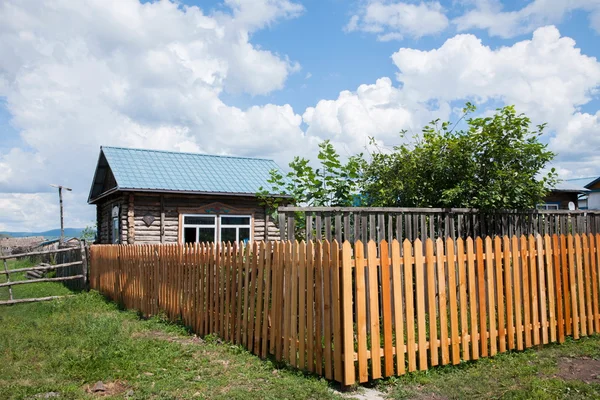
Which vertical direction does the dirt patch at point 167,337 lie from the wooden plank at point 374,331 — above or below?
below

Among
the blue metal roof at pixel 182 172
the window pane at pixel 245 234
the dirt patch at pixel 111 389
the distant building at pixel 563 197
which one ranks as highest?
the blue metal roof at pixel 182 172

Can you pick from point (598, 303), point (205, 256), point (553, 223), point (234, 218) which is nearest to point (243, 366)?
point (205, 256)

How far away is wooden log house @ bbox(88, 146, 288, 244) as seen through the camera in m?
16.6

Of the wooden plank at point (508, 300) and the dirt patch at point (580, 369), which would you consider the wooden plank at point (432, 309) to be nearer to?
the wooden plank at point (508, 300)

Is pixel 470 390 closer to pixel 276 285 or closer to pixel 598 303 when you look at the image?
pixel 276 285

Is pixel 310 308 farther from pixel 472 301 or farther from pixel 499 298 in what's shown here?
pixel 499 298

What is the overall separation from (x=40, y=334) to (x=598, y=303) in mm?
8999

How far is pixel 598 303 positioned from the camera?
7410 mm

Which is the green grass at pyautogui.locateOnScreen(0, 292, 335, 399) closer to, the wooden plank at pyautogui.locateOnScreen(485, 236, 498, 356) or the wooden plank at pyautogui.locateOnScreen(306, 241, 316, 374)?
the wooden plank at pyautogui.locateOnScreen(306, 241, 316, 374)

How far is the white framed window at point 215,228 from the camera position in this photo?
17375mm

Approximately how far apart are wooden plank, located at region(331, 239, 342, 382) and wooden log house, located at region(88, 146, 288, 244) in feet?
41.1

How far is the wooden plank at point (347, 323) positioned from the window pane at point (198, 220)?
524 inches

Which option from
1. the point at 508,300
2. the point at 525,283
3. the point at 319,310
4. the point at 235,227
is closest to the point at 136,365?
the point at 319,310

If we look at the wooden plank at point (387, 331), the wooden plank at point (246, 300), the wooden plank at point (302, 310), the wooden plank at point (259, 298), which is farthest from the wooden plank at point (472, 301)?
the wooden plank at point (246, 300)
